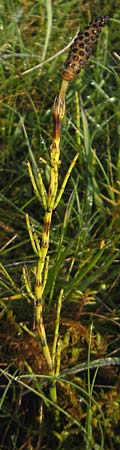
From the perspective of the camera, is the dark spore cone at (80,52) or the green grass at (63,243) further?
the green grass at (63,243)

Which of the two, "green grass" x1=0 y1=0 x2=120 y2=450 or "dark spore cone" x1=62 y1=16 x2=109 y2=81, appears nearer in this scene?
"dark spore cone" x1=62 y1=16 x2=109 y2=81

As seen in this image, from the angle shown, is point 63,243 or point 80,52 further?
point 63,243

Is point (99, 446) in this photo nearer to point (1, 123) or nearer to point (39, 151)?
point (39, 151)

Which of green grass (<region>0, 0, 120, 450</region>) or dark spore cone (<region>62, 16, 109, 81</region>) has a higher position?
dark spore cone (<region>62, 16, 109, 81</region>)

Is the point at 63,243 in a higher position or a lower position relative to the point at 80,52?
lower

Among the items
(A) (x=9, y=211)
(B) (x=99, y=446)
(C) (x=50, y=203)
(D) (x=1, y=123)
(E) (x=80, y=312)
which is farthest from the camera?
(D) (x=1, y=123)

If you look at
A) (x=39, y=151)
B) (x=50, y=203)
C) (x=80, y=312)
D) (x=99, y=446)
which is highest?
(x=50, y=203)

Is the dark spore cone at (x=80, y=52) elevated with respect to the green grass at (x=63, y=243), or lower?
elevated

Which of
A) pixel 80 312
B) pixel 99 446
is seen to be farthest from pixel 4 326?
pixel 99 446
